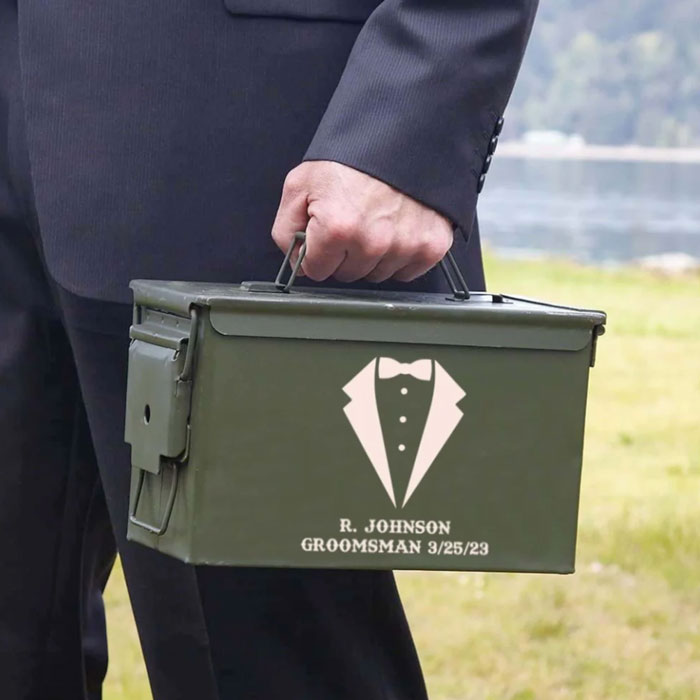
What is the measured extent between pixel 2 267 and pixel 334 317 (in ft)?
1.55

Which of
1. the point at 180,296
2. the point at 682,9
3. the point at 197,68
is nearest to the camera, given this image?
the point at 180,296

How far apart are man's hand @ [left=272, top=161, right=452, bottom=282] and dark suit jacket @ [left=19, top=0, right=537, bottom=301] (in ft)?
0.16

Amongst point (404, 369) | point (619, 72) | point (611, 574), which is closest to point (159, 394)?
point (404, 369)

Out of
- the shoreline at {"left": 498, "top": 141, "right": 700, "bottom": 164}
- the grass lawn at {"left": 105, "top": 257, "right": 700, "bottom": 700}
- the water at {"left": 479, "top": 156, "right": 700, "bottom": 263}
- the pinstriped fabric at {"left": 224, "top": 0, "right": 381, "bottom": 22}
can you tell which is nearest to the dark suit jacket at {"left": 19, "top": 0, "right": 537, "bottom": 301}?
the pinstriped fabric at {"left": 224, "top": 0, "right": 381, "bottom": 22}

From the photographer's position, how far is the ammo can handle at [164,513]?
4.69 ft

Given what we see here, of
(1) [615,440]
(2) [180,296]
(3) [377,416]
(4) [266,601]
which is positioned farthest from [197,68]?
(1) [615,440]

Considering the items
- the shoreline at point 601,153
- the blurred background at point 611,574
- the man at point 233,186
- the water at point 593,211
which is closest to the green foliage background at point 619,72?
the shoreline at point 601,153

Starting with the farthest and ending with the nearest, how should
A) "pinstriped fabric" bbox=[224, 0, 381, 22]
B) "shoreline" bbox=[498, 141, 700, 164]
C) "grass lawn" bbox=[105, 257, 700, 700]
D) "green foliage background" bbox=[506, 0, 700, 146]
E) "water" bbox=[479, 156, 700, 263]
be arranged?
1. "shoreline" bbox=[498, 141, 700, 164]
2. "green foliage background" bbox=[506, 0, 700, 146]
3. "water" bbox=[479, 156, 700, 263]
4. "grass lawn" bbox=[105, 257, 700, 700]
5. "pinstriped fabric" bbox=[224, 0, 381, 22]

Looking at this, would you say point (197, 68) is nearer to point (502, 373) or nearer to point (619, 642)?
point (502, 373)

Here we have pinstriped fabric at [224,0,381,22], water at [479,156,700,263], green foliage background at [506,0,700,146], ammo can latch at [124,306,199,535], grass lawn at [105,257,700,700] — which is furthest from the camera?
green foliage background at [506,0,700,146]

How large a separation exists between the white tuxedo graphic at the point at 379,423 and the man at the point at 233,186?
0.11 metres

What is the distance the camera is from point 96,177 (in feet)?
5.09

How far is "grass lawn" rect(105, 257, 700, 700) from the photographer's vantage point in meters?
3.04

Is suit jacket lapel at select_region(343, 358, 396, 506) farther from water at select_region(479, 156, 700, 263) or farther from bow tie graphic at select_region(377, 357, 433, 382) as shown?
water at select_region(479, 156, 700, 263)
